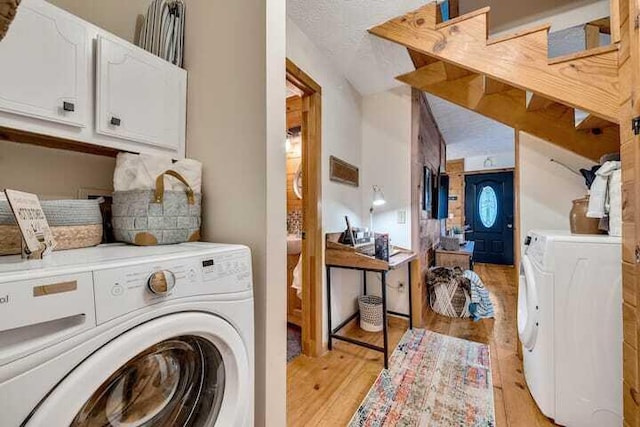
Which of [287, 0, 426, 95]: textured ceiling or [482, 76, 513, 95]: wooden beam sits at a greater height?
[287, 0, 426, 95]: textured ceiling

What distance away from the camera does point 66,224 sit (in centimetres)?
88

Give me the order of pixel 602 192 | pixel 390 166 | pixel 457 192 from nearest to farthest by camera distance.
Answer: pixel 602 192 → pixel 390 166 → pixel 457 192

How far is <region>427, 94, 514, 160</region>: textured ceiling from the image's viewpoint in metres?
3.24

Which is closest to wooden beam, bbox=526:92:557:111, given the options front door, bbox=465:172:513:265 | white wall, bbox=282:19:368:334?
white wall, bbox=282:19:368:334

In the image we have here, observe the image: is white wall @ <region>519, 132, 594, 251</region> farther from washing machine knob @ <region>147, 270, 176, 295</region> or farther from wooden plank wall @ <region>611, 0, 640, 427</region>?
washing machine knob @ <region>147, 270, 176, 295</region>

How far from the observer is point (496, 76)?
161 centimetres

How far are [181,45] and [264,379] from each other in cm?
147

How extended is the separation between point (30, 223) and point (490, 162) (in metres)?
6.68

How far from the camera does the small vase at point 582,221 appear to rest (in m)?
1.57

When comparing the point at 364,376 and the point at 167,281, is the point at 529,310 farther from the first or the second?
the point at 167,281

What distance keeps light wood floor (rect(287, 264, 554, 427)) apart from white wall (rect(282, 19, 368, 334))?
11.2 inches

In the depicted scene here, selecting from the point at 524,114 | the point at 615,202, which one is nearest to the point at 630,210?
the point at 615,202

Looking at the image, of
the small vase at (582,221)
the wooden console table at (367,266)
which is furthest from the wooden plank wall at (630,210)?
the wooden console table at (367,266)

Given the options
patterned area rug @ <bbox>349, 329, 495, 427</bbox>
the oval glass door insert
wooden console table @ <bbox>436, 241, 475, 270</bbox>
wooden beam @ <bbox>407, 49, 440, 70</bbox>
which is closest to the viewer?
patterned area rug @ <bbox>349, 329, 495, 427</bbox>
